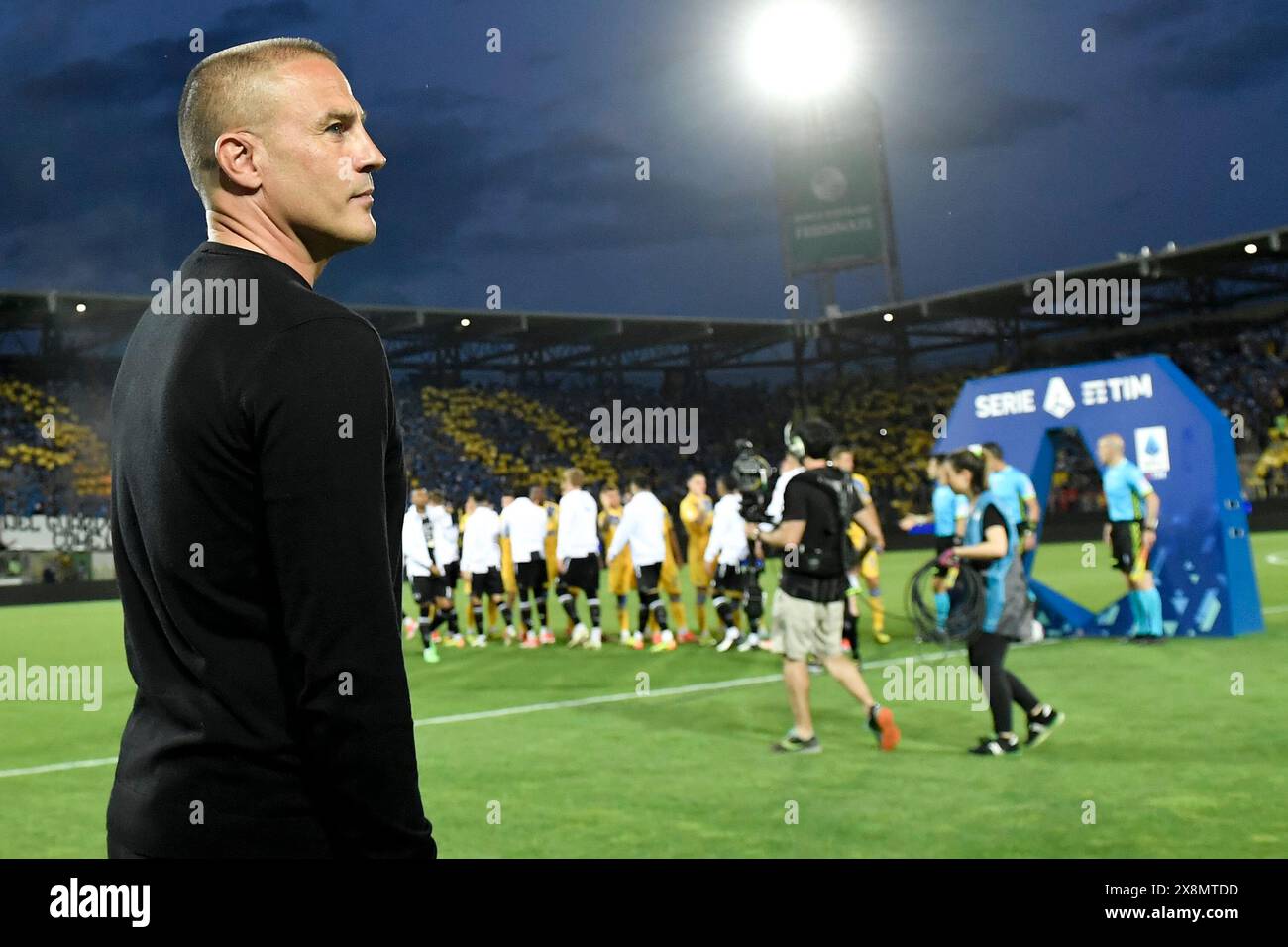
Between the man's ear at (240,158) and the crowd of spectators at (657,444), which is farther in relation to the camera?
the crowd of spectators at (657,444)

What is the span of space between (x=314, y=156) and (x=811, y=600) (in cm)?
750

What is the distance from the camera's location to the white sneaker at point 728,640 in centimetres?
1564

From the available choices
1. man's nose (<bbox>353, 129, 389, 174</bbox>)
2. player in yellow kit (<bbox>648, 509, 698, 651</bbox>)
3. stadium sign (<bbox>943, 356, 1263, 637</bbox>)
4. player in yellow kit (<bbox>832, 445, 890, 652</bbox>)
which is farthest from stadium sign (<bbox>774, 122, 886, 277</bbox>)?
man's nose (<bbox>353, 129, 389, 174</bbox>)

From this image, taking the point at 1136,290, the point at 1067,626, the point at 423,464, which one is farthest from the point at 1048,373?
the point at 423,464

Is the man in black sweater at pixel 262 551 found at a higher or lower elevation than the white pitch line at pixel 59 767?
higher

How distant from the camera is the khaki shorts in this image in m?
9.02

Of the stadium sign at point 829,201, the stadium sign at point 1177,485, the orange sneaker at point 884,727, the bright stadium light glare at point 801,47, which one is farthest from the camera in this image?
the stadium sign at point 829,201

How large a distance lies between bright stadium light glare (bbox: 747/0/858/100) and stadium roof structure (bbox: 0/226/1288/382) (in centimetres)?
837

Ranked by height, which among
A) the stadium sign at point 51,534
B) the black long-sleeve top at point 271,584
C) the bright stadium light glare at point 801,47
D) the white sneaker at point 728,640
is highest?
the bright stadium light glare at point 801,47

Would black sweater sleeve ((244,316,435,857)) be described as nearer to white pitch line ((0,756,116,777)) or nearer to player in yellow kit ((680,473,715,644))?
white pitch line ((0,756,116,777))

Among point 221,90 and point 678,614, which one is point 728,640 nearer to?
point 678,614

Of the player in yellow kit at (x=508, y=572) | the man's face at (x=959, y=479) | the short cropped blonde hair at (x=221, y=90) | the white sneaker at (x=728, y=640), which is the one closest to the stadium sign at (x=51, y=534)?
the player in yellow kit at (x=508, y=572)

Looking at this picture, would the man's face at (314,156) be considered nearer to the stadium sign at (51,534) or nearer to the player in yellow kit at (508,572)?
the player in yellow kit at (508,572)

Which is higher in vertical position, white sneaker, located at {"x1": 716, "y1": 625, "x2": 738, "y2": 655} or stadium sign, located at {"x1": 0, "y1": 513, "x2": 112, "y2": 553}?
stadium sign, located at {"x1": 0, "y1": 513, "x2": 112, "y2": 553}
